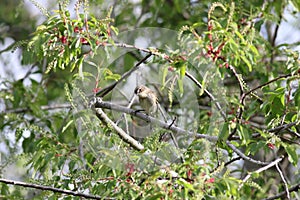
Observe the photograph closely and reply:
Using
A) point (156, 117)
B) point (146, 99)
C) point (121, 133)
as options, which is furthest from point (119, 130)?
point (146, 99)

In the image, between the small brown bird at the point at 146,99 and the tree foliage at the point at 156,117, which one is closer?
the tree foliage at the point at 156,117

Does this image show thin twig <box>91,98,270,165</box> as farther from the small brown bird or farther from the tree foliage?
the small brown bird

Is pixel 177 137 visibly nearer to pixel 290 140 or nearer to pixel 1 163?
pixel 290 140

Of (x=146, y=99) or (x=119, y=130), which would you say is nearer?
(x=119, y=130)

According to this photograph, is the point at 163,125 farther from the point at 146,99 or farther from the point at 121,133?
the point at 146,99

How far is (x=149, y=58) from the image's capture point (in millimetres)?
4047

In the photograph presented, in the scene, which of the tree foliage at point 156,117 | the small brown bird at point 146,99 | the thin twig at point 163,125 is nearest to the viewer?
the tree foliage at point 156,117

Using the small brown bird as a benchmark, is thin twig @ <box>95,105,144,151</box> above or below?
below

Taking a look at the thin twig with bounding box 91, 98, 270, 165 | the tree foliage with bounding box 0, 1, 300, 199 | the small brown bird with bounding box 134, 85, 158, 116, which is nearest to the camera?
the tree foliage with bounding box 0, 1, 300, 199

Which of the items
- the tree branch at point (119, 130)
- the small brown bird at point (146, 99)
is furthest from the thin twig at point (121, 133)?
the small brown bird at point (146, 99)

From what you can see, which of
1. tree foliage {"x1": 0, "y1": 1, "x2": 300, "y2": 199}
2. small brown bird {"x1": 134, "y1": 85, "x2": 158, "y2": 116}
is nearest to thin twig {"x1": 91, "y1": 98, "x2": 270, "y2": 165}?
tree foliage {"x1": 0, "y1": 1, "x2": 300, "y2": 199}

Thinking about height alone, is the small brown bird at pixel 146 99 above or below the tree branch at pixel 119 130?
above

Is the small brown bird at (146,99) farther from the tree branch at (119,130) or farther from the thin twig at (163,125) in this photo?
the tree branch at (119,130)

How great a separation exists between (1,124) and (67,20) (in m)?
2.34
